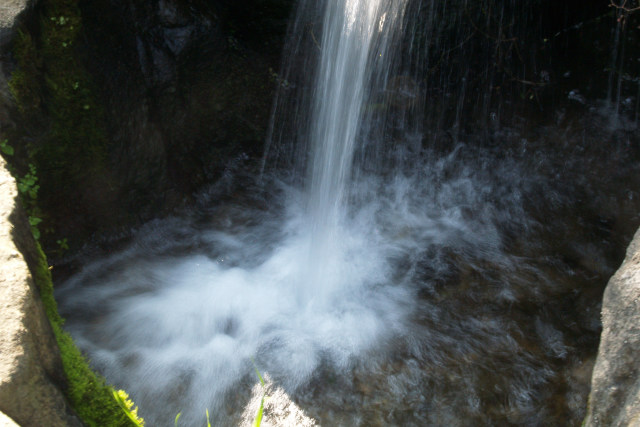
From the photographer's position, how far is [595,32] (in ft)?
16.2

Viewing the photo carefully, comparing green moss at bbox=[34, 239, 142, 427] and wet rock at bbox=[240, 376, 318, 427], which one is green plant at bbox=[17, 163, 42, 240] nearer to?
green moss at bbox=[34, 239, 142, 427]

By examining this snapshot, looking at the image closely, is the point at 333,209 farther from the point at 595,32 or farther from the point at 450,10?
the point at 595,32

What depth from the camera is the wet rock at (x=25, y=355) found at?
1604 millimetres

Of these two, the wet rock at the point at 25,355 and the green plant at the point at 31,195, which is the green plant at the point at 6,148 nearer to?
the green plant at the point at 31,195

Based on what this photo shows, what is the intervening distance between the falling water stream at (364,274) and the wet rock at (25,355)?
1.21m

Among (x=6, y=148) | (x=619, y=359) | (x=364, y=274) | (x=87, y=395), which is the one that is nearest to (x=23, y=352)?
(x=87, y=395)

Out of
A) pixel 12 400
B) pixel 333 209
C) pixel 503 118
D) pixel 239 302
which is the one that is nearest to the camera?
pixel 12 400

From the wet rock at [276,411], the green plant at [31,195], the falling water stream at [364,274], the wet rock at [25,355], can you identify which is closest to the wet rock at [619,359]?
the falling water stream at [364,274]

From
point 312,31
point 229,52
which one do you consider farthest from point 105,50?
point 312,31

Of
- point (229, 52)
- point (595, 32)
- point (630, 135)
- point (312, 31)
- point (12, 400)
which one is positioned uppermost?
point (595, 32)

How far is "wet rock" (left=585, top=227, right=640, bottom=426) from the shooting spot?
5.68 feet

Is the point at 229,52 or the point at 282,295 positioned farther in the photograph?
the point at 229,52

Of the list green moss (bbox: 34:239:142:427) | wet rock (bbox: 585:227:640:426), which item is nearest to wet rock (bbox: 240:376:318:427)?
green moss (bbox: 34:239:142:427)

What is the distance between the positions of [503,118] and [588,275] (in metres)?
2.12
